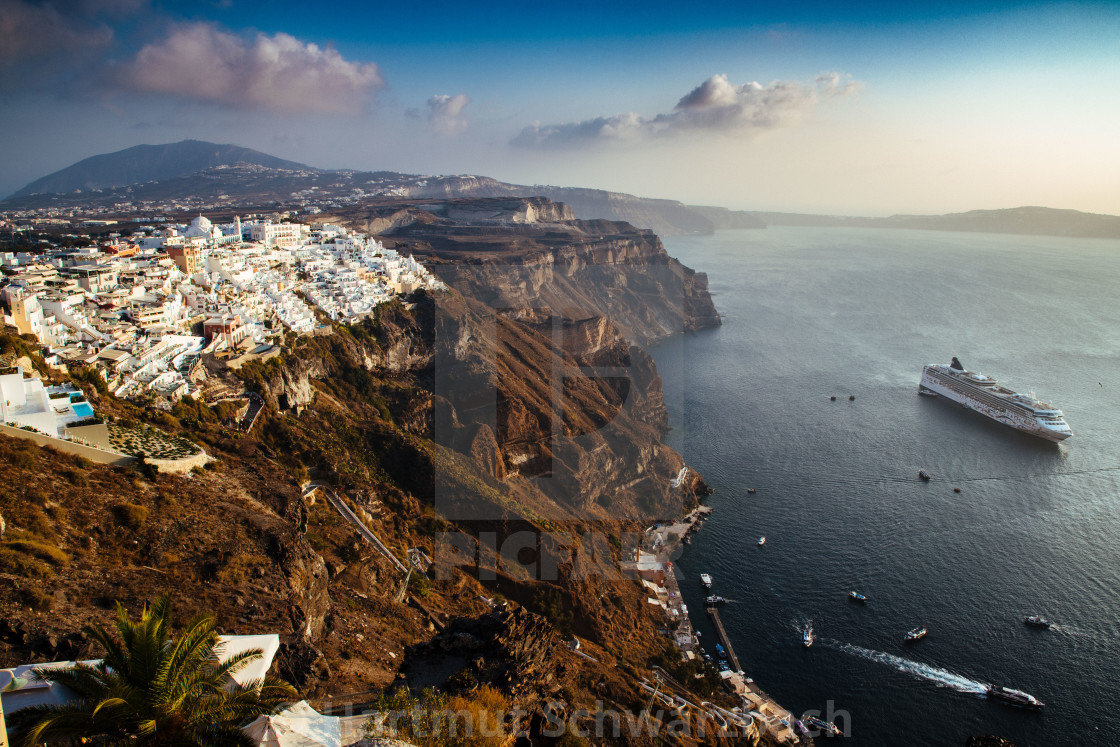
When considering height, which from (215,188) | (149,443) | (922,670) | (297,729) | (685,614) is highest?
(215,188)

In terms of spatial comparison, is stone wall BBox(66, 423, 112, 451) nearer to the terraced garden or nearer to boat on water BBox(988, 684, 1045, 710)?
the terraced garden

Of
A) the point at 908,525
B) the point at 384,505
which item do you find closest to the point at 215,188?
the point at 384,505

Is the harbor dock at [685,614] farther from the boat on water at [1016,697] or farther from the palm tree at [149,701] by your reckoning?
the palm tree at [149,701]

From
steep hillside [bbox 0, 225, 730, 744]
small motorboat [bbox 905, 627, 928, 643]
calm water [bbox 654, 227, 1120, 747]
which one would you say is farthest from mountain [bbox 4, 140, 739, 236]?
small motorboat [bbox 905, 627, 928, 643]

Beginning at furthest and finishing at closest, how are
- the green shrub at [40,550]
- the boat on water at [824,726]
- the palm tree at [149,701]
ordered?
the boat on water at [824,726], the green shrub at [40,550], the palm tree at [149,701]

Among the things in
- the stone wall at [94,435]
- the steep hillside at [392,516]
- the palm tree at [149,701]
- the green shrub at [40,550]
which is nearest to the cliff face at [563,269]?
the steep hillside at [392,516]

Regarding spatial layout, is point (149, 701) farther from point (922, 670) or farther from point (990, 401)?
point (990, 401)
